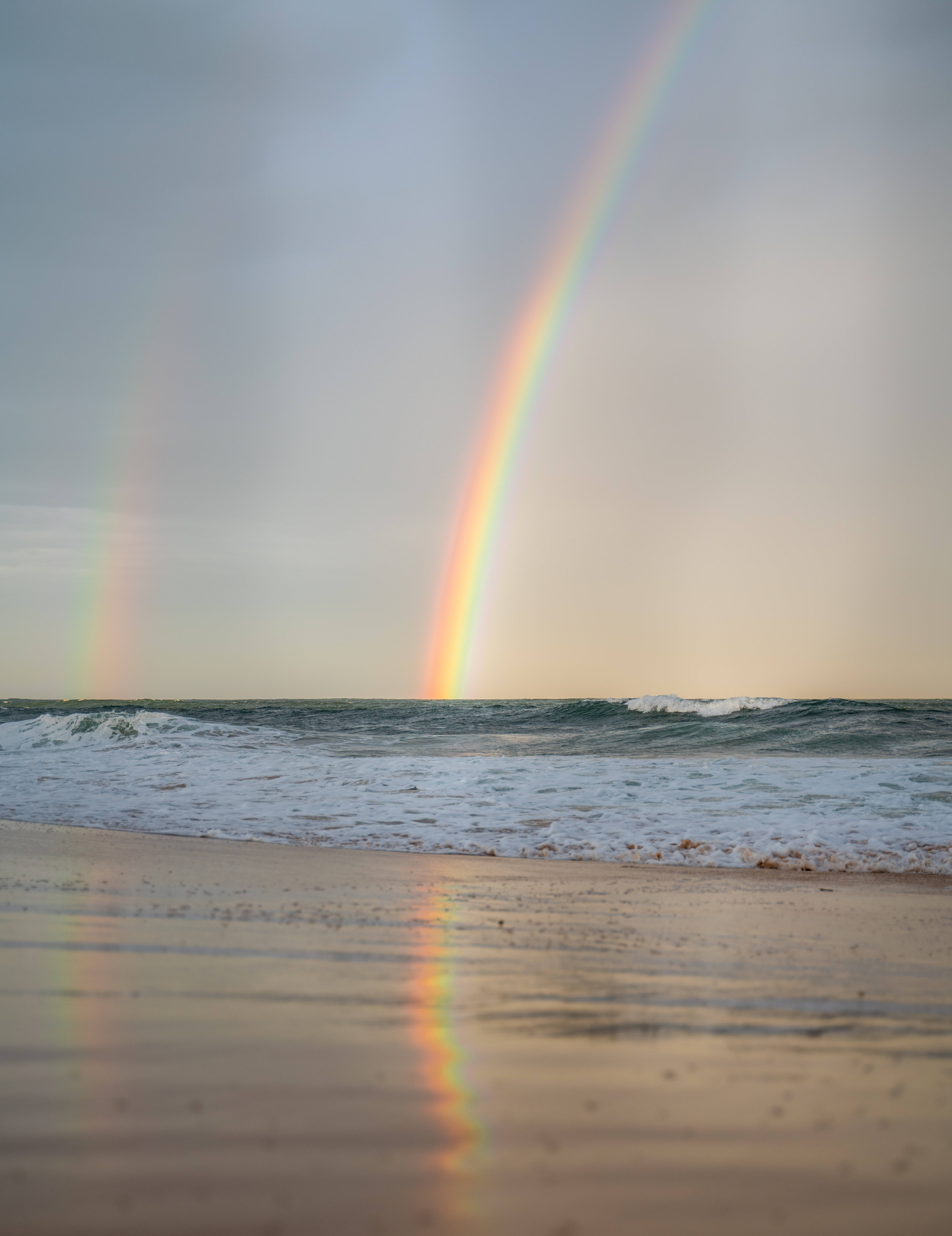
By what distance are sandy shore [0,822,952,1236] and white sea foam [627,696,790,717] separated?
74.0 feet

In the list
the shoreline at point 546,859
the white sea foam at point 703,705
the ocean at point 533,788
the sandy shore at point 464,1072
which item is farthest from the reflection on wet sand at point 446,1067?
the white sea foam at point 703,705

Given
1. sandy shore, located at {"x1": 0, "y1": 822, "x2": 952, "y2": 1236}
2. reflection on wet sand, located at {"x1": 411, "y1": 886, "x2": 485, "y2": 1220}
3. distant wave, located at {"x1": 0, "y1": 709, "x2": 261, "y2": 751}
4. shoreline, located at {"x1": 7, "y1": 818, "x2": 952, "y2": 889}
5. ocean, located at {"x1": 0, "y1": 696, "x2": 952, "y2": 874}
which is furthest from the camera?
distant wave, located at {"x1": 0, "y1": 709, "x2": 261, "y2": 751}

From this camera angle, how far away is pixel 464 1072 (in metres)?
2.28

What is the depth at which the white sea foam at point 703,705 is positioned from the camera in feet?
88.0

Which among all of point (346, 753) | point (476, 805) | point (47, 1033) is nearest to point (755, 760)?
point (476, 805)

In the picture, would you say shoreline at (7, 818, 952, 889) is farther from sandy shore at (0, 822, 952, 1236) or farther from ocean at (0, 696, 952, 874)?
sandy shore at (0, 822, 952, 1236)

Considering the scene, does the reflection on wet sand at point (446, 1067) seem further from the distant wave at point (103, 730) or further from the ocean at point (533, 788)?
the distant wave at point (103, 730)

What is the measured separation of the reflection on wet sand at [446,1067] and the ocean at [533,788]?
173 inches

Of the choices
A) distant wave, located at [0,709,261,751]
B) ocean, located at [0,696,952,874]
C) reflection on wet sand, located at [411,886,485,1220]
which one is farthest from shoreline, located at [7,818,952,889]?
distant wave, located at [0,709,261,751]

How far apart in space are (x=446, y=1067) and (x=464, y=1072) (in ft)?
0.20

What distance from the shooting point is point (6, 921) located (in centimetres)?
405

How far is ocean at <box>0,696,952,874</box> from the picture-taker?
27.3 ft

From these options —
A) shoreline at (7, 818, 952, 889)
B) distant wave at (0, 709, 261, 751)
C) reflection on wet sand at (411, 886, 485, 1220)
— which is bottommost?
shoreline at (7, 818, 952, 889)

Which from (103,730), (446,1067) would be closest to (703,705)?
(103,730)
